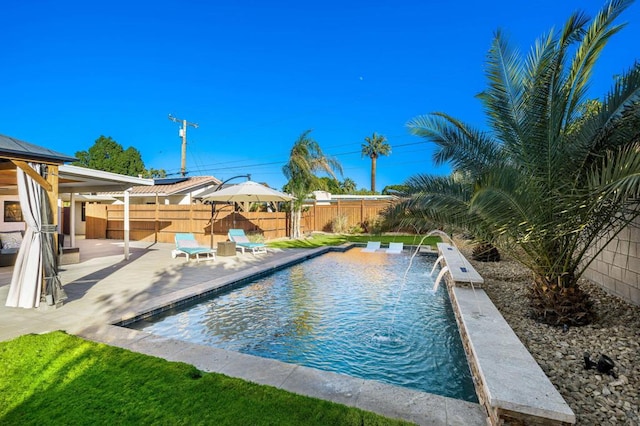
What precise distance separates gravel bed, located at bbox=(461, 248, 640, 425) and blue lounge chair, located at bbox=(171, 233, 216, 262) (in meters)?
9.43

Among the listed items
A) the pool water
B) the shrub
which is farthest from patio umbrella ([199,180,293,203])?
the shrub

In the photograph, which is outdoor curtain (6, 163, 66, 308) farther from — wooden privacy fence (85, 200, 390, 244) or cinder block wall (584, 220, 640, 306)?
wooden privacy fence (85, 200, 390, 244)

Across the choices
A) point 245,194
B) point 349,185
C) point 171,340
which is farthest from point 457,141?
point 349,185

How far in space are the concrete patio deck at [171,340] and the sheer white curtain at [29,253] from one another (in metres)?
0.24

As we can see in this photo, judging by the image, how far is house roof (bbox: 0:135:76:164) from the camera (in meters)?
5.29

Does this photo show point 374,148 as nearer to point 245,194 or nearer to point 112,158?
point 112,158

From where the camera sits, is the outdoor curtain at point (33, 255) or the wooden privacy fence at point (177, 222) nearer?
the outdoor curtain at point (33, 255)

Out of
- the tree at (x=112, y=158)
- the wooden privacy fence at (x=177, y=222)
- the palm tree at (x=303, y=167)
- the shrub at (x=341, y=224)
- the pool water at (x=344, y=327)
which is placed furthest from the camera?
the tree at (x=112, y=158)

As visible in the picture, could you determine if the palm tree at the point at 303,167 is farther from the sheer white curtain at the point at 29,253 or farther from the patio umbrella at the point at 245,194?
the sheer white curtain at the point at 29,253

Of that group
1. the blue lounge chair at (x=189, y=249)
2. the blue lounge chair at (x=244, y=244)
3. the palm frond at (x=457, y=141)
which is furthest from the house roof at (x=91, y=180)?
the palm frond at (x=457, y=141)

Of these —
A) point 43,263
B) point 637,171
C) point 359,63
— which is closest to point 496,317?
point 637,171

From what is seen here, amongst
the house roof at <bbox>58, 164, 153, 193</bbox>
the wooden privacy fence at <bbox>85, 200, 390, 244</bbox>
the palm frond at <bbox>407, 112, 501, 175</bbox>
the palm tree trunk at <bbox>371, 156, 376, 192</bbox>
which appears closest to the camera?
the palm frond at <bbox>407, 112, 501, 175</bbox>

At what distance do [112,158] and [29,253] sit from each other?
159ft

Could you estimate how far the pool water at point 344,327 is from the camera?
165 inches
